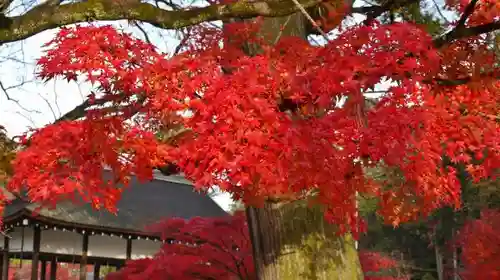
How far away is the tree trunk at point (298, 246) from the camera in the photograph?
18.6ft

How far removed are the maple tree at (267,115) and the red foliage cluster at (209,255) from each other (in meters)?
2.59

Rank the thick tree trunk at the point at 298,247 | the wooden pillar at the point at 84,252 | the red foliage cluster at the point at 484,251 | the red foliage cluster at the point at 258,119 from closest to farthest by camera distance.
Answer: the red foliage cluster at the point at 258,119
the thick tree trunk at the point at 298,247
the red foliage cluster at the point at 484,251
the wooden pillar at the point at 84,252

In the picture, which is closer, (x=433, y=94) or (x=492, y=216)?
(x=433, y=94)

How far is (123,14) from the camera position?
15.9ft

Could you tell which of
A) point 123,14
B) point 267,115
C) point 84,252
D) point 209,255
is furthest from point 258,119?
point 84,252

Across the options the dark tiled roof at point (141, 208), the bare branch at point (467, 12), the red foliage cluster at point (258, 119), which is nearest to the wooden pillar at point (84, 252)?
the dark tiled roof at point (141, 208)

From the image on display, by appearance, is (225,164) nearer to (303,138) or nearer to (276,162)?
(276,162)

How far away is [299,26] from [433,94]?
1701 millimetres

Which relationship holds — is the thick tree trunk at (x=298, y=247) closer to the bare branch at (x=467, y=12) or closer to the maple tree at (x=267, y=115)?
the maple tree at (x=267, y=115)

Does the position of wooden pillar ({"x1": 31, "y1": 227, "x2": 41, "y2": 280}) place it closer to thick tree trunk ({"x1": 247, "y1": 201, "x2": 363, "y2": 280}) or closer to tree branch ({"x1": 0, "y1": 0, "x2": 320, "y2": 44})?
thick tree trunk ({"x1": 247, "y1": 201, "x2": 363, "y2": 280})

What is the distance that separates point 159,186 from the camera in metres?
21.1

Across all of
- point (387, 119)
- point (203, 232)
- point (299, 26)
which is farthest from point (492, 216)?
point (387, 119)

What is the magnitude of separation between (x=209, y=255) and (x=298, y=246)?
3.02 m

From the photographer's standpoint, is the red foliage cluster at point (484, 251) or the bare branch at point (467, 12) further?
the red foliage cluster at point (484, 251)
